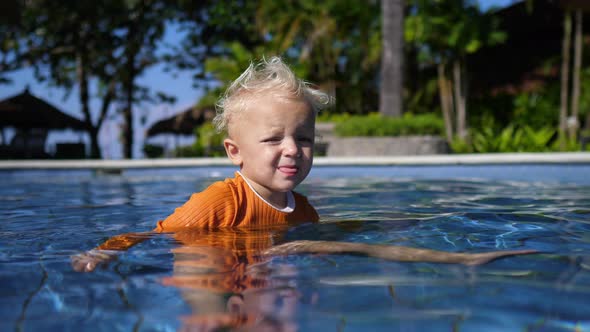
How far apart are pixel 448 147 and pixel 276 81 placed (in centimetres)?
1097

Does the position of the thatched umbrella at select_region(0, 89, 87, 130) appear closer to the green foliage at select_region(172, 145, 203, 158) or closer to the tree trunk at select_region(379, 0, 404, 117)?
the green foliage at select_region(172, 145, 203, 158)

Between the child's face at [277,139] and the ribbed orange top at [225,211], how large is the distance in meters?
0.15

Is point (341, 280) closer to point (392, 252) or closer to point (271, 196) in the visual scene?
point (392, 252)

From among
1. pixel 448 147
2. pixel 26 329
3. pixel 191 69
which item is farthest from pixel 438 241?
pixel 191 69

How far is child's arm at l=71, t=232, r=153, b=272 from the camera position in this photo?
2.16m

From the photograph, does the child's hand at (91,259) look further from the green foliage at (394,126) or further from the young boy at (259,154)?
the green foliage at (394,126)

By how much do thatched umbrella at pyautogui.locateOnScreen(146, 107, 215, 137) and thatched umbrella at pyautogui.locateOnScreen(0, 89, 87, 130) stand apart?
292cm

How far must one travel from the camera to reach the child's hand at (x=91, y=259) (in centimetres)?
214

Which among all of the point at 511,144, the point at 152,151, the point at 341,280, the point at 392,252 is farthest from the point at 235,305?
the point at 152,151

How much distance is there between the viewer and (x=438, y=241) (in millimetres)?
2771

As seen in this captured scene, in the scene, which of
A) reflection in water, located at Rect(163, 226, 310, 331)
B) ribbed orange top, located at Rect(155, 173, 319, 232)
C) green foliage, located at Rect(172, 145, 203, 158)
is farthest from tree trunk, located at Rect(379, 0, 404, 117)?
reflection in water, located at Rect(163, 226, 310, 331)

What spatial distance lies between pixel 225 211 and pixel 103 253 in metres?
0.68

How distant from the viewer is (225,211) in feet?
9.28

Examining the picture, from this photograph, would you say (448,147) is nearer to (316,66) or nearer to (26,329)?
(316,66)
